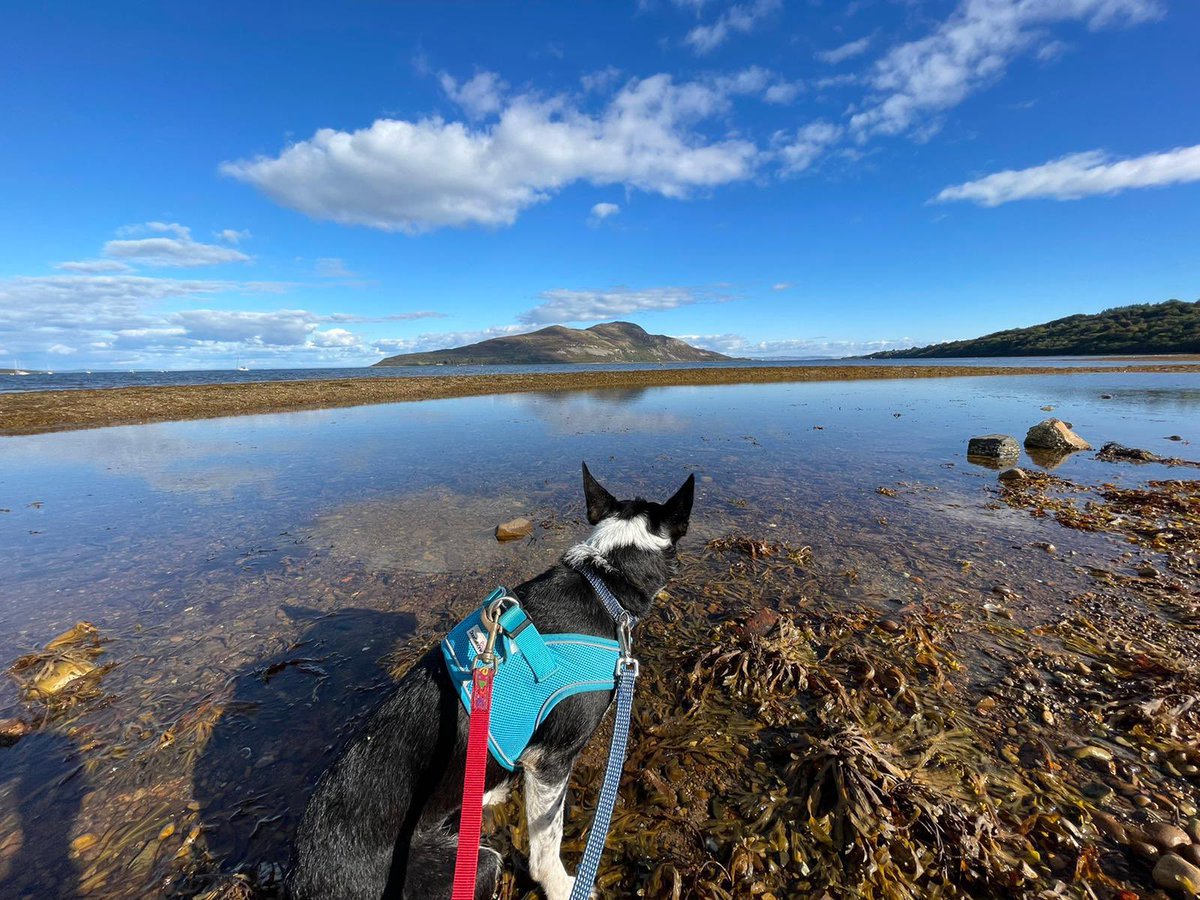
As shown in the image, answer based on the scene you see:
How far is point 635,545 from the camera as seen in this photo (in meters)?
3.58

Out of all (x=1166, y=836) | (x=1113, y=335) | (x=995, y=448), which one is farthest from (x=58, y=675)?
(x=1113, y=335)

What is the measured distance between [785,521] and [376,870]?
8.52 meters

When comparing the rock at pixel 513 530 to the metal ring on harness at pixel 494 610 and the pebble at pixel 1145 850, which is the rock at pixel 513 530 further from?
the pebble at pixel 1145 850

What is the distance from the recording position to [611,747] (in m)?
2.89

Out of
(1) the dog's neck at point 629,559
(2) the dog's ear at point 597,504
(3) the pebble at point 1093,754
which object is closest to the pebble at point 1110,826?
(3) the pebble at point 1093,754

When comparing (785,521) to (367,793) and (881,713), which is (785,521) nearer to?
(881,713)

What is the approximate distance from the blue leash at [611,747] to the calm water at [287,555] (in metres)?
2.39

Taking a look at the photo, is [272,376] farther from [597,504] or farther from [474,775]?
[474,775]

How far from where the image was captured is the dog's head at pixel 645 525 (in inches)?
141

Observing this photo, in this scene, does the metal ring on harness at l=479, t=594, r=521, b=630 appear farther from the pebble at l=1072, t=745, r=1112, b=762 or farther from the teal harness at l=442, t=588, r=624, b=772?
the pebble at l=1072, t=745, r=1112, b=762

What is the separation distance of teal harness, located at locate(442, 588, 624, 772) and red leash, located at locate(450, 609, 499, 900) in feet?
0.33

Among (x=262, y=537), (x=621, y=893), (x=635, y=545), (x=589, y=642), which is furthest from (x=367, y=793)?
(x=262, y=537)

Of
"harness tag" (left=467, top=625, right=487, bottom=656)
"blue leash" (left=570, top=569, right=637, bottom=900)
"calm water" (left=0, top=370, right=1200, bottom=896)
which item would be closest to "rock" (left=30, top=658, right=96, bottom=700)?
"calm water" (left=0, top=370, right=1200, bottom=896)

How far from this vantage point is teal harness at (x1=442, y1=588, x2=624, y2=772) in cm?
269
